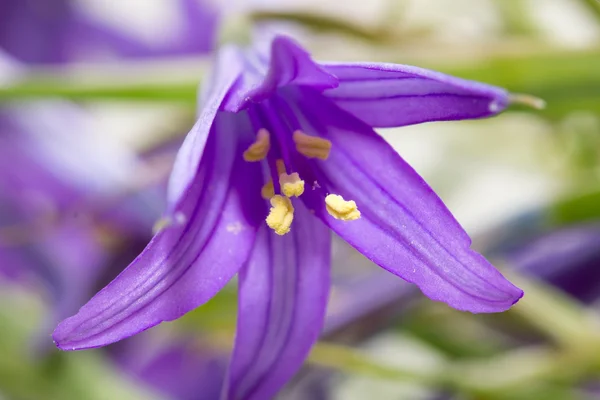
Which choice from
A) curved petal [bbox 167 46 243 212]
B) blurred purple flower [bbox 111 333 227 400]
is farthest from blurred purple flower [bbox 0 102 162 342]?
curved petal [bbox 167 46 243 212]

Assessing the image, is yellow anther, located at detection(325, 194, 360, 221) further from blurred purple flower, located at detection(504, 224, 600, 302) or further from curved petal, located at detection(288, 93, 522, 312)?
blurred purple flower, located at detection(504, 224, 600, 302)

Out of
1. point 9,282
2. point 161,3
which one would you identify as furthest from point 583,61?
point 161,3

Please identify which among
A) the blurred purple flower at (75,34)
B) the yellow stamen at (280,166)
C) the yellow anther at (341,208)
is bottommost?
the yellow anther at (341,208)

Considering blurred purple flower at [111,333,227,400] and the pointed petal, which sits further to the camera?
blurred purple flower at [111,333,227,400]

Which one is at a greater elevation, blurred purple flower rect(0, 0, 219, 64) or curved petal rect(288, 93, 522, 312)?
blurred purple flower rect(0, 0, 219, 64)

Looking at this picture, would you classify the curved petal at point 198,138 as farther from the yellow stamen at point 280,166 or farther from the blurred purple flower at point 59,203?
the blurred purple flower at point 59,203

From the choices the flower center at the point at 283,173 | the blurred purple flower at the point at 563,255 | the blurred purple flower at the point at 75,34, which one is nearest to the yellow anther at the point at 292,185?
the flower center at the point at 283,173

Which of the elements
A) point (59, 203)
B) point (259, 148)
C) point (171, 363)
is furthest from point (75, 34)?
point (259, 148)

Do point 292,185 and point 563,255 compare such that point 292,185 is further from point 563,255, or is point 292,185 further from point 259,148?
point 563,255
